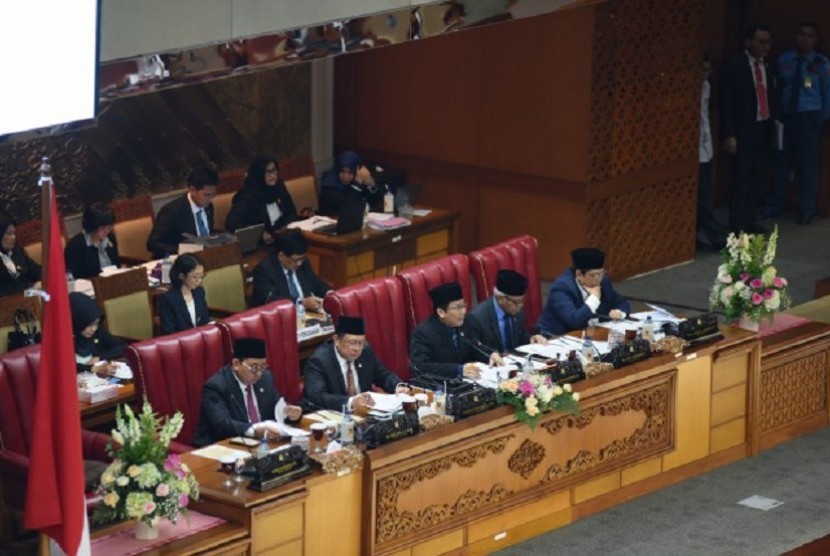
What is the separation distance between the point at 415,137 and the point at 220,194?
1827 millimetres

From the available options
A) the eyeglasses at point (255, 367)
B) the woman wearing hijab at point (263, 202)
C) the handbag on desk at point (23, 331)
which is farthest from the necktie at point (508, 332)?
the woman wearing hijab at point (263, 202)

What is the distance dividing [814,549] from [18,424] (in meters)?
3.82

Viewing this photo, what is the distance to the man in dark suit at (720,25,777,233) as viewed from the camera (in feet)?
50.1

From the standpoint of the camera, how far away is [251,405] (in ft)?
31.0

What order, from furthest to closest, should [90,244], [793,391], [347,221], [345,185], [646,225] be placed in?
[646,225] < [345,185] < [347,221] < [90,244] < [793,391]

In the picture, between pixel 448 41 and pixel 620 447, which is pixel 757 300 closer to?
pixel 620 447

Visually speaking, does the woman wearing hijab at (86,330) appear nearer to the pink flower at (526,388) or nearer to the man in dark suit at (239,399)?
the man in dark suit at (239,399)

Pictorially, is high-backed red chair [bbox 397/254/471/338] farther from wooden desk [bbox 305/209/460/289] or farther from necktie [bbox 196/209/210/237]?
necktie [bbox 196/209/210/237]

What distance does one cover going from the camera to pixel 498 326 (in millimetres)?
10633

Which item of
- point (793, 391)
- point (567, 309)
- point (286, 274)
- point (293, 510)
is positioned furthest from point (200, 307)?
point (793, 391)

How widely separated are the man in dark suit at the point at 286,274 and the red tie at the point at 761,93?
17.0ft

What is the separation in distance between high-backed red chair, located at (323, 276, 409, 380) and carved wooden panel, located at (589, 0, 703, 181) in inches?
135

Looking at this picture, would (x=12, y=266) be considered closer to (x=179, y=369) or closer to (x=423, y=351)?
(x=179, y=369)

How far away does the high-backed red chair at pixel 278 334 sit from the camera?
10.0 metres
